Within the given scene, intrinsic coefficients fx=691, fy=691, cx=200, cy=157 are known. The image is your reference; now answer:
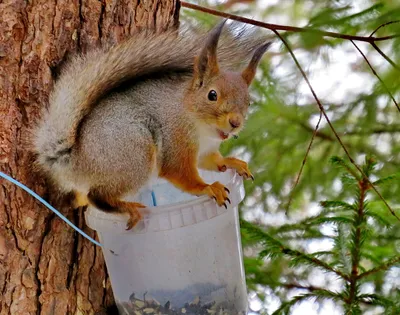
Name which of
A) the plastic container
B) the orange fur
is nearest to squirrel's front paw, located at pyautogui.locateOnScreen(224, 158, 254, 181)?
the orange fur

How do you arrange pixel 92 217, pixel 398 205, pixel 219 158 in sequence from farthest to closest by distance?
pixel 398 205 < pixel 219 158 < pixel 92 217

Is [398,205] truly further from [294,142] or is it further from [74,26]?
[74,26]

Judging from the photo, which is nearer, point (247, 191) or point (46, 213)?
point (46, 213)

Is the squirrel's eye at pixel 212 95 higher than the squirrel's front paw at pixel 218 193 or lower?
higher

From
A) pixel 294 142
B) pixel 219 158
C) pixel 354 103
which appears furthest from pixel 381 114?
pixel 219 158

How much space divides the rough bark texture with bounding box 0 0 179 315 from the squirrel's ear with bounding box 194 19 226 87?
0.78ft

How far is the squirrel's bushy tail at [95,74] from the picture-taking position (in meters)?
1.48

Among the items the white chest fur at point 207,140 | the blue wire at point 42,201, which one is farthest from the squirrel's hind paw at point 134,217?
the white chest fur at point 207,140

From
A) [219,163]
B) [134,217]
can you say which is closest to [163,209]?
[134,217]

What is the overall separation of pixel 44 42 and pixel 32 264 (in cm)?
49

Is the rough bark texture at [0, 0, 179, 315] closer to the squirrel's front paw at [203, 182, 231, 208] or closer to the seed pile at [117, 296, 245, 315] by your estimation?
the seed pile at [117, 296, 245, 315]

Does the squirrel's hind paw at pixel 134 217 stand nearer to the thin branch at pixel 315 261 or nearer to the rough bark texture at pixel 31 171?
the rough bark texture at pixel 31 171

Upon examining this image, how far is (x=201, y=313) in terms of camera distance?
1493mm

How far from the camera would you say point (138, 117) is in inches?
60.4
